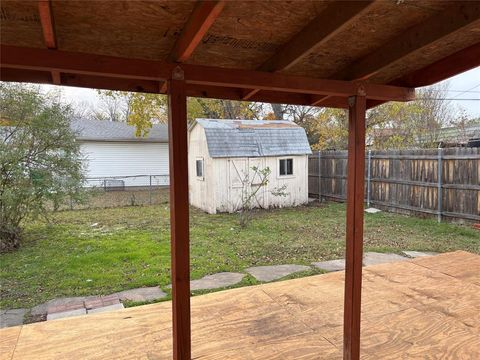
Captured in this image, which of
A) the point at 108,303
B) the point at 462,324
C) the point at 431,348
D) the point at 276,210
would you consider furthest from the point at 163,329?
the point at 276,210

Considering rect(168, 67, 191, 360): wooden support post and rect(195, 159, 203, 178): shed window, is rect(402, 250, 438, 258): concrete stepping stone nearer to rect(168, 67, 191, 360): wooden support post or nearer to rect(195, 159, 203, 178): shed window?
rect(168, 67, 191, 360): wooden support post

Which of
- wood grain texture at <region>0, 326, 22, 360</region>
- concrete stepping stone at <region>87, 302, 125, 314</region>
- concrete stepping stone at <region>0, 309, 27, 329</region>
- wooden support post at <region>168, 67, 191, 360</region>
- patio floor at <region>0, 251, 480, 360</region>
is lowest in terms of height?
concrete stepping stone at <region>0, 309, 27, 329</region>

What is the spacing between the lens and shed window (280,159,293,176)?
977cm

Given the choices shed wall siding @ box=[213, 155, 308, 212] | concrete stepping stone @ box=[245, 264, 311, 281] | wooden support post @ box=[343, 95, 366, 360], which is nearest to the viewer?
wooden support post @ box=[343, 95, 366, 360]

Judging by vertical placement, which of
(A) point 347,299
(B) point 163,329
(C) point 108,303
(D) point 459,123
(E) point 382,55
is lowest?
(C) point 108,303

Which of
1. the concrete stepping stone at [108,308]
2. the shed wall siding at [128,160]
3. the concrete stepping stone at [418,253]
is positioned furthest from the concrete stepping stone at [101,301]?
the shed wall siding at [128,160]

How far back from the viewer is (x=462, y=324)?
2457 mm

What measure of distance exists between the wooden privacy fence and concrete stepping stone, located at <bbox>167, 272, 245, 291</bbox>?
16.8 ft

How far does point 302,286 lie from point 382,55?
227 centimetres

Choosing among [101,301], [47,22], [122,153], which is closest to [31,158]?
[101,301]

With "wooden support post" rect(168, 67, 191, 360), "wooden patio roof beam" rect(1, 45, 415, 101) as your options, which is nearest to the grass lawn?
"wooden support post" rect(168, 67, 191, 360)

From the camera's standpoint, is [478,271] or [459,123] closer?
[478,271]

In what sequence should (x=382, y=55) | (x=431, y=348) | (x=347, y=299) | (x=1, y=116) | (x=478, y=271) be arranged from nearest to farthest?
1. (x=382, y=55)
2. (x=347, y=299)
3. (x=431, y=348)
4. (x=478, y=271)
5. (x=1, y=116)

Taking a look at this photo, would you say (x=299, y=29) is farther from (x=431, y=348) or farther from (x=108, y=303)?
(x=108, y=303)
